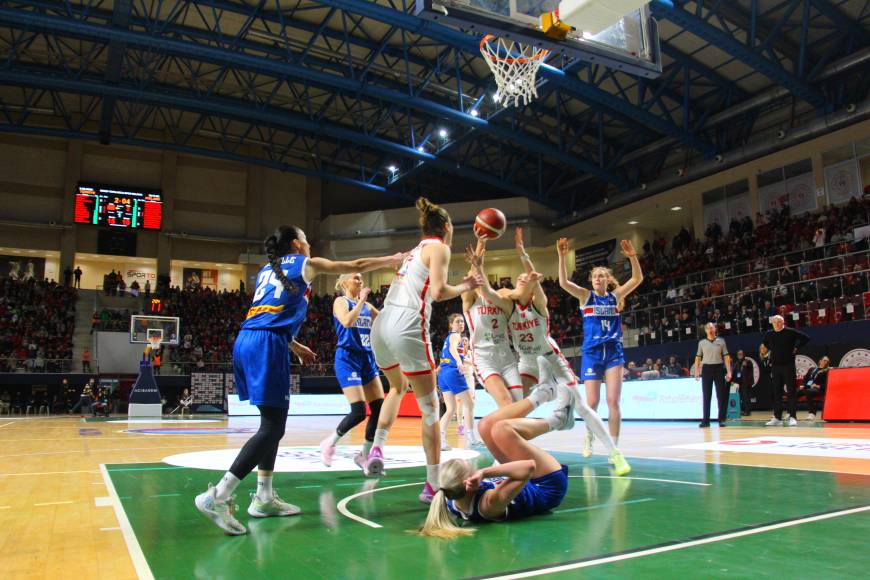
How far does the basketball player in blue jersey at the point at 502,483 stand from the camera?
3672 mm

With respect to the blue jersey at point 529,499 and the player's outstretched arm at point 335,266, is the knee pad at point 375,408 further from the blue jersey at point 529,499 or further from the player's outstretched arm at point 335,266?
the blue jersey at point 529,499

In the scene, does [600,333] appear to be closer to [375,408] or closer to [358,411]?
[375,408]

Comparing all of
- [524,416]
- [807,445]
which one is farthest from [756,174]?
[524,416]

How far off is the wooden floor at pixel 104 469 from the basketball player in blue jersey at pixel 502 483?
87 centimetres

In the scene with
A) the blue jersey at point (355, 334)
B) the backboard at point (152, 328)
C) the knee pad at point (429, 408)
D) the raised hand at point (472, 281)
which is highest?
the backboard at point (152, 328)

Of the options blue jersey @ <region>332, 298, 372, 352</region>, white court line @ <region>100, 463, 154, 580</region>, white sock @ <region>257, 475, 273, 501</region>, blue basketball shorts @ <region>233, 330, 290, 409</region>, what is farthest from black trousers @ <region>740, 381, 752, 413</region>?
white court line @ <region>100, 463, 154, 580</region>

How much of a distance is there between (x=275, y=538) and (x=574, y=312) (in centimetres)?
2668

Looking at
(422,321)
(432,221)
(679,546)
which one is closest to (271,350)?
(422,321)

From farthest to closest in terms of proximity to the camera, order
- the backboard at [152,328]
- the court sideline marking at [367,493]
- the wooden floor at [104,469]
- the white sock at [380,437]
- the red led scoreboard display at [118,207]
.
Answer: the red led scoreboard display at [118,207] → the backboard at [152,328] → the white sock at [380,437] → the court sideline marking at [367,493] → the wooden floor at [104,469]

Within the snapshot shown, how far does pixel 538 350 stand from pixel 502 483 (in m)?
2.43

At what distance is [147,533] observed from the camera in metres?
3.76

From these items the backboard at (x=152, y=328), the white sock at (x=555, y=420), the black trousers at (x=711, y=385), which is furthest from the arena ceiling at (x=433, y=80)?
the white sock at (x=555, y=420)

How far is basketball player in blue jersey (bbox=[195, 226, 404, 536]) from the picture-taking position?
4.08 meters

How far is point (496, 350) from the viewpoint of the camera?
629 centimetres
